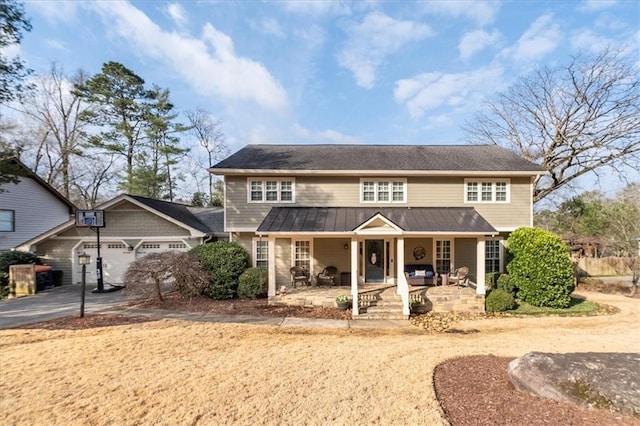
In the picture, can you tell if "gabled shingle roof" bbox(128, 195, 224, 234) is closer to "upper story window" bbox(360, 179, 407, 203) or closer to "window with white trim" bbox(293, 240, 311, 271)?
"window with white trim" bbox(293, 240, 311, 271)

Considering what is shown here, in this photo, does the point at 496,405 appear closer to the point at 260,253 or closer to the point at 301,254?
the point at 301,254

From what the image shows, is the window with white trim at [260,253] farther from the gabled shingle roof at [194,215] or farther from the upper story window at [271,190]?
the gabled shingle roof at [194,215]

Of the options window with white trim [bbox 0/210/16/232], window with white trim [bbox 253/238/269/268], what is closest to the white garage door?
window with white trim [bbox 253/238/269/268]

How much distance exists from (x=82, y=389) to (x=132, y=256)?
1096cm

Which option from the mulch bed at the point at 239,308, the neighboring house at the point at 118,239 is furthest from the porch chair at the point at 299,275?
the neighboring house at the point at 118,239

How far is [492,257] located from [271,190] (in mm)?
10814

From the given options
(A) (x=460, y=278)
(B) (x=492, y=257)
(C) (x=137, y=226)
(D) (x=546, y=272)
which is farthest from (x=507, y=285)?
(C) (x=137, y=226)

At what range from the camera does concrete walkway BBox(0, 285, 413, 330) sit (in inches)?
357

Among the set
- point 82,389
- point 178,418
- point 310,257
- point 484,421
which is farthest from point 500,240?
point 82,389

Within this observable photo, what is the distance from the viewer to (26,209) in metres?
18.2

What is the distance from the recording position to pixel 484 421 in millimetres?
4000

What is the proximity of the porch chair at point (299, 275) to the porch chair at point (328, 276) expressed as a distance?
632 mm

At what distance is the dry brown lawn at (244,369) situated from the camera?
14.0 feet

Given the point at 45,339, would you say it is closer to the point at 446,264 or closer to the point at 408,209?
the point at 408,209
